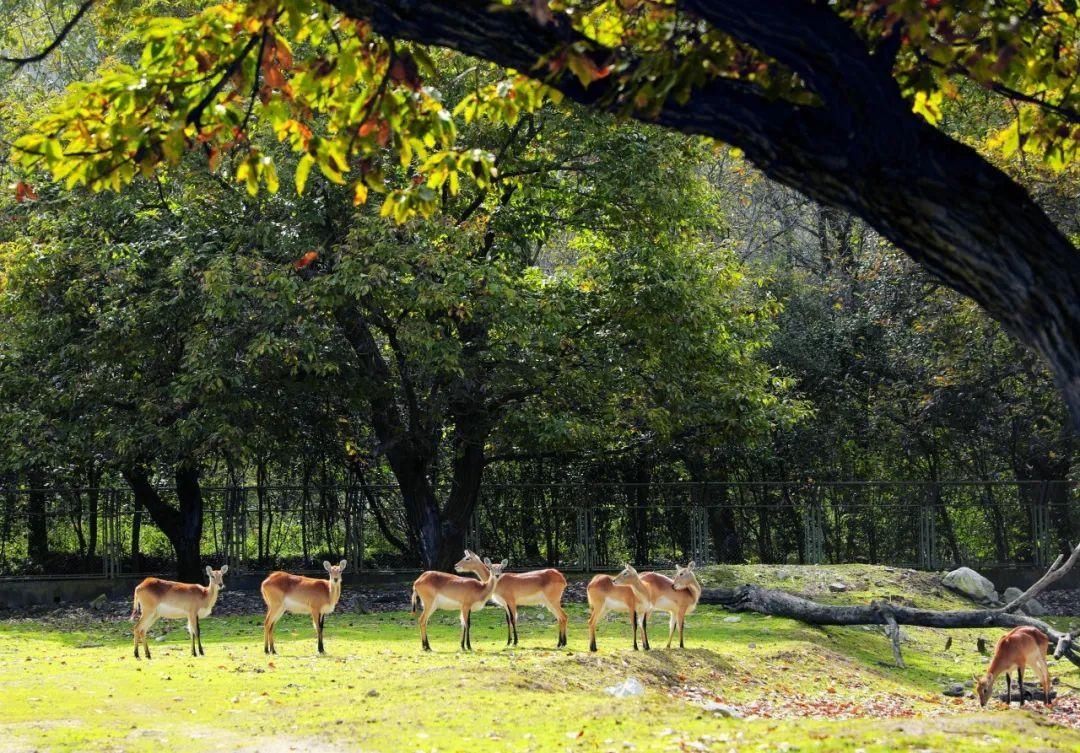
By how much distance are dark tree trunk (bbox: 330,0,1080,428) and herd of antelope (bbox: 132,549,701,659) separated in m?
9.44

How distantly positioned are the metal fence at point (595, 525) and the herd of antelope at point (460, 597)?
10.9 metres

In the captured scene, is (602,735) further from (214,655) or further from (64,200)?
(64,200)

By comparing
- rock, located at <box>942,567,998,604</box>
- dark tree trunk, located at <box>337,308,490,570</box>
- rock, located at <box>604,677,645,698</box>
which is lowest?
rock, located at <box>942,567,998,604</box>

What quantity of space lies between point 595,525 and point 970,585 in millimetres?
7610

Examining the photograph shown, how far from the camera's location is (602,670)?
12.6 metres

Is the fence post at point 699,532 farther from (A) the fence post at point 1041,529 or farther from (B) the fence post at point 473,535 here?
(A) the fence post at point 1041,529

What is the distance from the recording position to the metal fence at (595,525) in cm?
2617

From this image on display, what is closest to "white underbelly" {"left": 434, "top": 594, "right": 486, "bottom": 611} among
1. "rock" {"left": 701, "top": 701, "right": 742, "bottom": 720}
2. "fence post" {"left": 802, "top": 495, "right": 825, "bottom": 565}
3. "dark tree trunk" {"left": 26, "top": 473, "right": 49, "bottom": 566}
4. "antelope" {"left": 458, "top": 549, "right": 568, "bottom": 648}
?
"antelope" {"left": 458, "top": 549, "right": 568, "bottom": 648}

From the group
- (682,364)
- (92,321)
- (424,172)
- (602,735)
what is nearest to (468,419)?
(682,364)

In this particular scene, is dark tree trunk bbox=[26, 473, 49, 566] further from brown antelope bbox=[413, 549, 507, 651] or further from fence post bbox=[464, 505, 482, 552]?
brown antelope bbox=[413, 549, 507, 651]

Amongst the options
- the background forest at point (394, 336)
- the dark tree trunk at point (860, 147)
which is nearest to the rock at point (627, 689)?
the dark tree trunk at point (860, 147)

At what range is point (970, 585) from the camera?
2284 cm

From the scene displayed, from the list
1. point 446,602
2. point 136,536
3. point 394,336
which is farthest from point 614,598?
point 136,536

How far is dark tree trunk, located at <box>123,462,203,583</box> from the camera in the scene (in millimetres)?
25078
